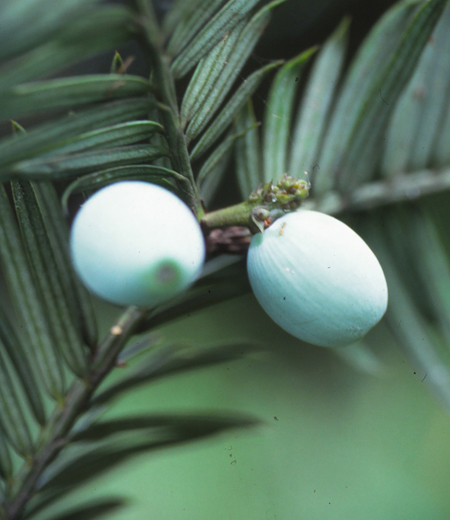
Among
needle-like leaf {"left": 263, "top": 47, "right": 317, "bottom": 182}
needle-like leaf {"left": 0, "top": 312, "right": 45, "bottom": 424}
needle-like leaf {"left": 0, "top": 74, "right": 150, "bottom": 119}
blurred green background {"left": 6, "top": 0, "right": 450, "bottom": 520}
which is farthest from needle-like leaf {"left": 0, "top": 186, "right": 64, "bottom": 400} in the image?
blurred green background {"left": 6, "top": 0, "right": 450, "bottom": 520}

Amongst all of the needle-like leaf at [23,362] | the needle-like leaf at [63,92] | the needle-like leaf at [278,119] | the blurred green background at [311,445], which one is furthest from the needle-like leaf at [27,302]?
the blurred green background at [311,445]

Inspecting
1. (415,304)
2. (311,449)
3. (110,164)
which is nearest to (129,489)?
(311,449)

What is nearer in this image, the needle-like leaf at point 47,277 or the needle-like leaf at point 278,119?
the needle-like leaf at point 47,277

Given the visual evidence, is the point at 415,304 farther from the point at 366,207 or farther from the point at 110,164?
the point at 110,164

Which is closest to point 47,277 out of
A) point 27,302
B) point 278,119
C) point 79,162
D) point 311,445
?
point 27,302

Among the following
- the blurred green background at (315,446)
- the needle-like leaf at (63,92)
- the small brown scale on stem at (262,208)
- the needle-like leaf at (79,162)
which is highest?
the needle-like leaf at (63,92)

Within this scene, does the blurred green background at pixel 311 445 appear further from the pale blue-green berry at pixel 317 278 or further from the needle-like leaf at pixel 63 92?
the needle-like leaf at pixel 63 92

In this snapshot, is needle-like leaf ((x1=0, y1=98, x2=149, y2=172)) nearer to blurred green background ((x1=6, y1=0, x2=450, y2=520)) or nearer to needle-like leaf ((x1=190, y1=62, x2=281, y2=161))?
needle-like leaf ((x1=190, y1=62, x2=281, y2=161))
